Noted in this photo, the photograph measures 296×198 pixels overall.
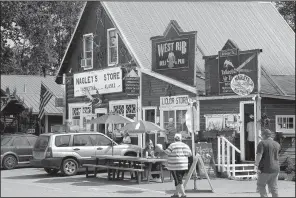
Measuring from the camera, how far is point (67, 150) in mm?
18547

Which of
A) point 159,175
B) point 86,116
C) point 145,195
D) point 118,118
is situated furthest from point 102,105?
point 145,195

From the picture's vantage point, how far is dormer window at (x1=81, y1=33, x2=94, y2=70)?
84.5ft

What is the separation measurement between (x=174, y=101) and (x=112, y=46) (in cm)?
494

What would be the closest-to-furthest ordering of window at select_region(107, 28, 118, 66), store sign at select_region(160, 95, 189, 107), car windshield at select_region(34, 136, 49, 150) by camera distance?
car windshield at select_region(34, 136, 49, 150)
store sign at select_region(160, 95, 189, 107)
window at select_region(107, 28, 118, 66)

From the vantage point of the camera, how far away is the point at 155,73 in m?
21.6

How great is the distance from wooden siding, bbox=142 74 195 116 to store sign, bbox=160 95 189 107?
0.19m

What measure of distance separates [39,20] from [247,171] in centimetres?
907

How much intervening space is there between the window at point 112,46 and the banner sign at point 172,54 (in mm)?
3265

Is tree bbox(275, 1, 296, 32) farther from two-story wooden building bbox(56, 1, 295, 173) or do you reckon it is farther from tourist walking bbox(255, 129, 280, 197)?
tourist walking bbox(255, 129, 280, 197)

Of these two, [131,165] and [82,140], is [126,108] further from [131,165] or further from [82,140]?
[131,165]

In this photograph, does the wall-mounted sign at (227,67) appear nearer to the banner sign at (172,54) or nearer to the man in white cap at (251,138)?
the man in white cap at (251,138)

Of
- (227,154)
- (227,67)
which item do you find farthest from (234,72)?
(227,154)

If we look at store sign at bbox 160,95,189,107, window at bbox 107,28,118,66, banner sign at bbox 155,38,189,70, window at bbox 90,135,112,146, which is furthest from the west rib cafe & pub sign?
window at bbox 107,28,118,66

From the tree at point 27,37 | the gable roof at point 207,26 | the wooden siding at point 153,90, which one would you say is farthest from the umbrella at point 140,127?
the tree at point 27,37
